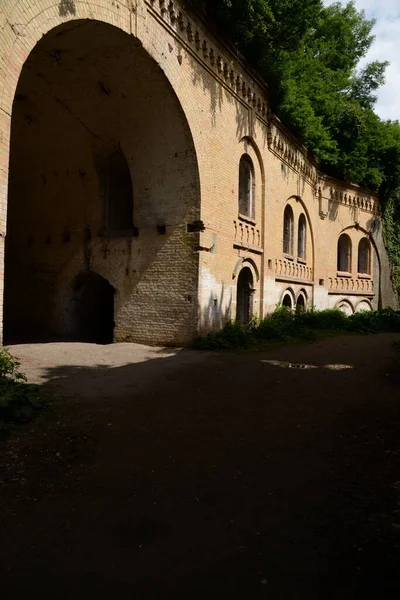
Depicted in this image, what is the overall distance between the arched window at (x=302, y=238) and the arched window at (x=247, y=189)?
5.89m

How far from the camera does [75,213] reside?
13.6 m

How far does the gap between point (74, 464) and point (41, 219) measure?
444 inches

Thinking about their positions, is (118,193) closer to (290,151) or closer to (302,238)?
(290,151)

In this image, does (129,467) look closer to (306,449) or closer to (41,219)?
(306,449)

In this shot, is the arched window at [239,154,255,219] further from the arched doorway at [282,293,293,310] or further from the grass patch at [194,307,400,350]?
the arched doorway at [282,293,293,310]

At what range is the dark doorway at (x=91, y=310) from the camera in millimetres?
13852

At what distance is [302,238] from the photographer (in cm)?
2073

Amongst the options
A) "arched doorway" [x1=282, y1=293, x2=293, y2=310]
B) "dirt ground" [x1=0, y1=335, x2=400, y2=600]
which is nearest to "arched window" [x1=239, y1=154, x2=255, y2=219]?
"arched doorway" [x1=282, y1=293, x2=293, y2=310]

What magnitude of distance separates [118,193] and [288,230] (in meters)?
8.24

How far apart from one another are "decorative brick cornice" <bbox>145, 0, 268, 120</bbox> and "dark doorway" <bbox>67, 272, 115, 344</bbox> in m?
6.74

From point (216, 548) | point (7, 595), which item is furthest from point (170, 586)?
point (7, 595)

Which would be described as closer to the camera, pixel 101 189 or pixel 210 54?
pixel 210 54

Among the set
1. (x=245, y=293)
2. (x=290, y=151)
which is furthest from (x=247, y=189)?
(x=290, y=151)

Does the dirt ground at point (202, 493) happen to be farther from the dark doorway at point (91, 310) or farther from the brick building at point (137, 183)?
the dark doorway at point (91, 310)
